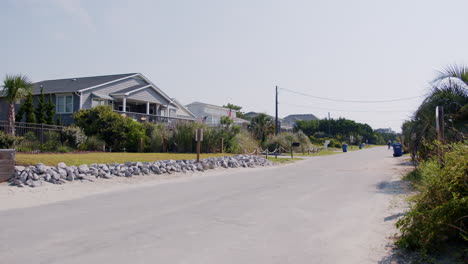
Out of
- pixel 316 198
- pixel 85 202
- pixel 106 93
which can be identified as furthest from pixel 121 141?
pixel 316 198

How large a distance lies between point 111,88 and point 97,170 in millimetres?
20739

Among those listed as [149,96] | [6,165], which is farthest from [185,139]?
[149,96]

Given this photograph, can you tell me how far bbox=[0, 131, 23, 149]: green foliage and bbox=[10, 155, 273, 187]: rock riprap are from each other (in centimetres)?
702

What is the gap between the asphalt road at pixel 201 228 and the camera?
4945mm

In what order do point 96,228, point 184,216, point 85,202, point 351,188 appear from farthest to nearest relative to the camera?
point 351,188, point 85,202, point 184,216, point 96,228

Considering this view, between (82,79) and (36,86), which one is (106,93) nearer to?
(82,79)

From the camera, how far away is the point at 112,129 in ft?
71.7

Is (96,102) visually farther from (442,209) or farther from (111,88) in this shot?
(442,209)

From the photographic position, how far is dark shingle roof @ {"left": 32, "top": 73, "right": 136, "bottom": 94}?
96.6ft

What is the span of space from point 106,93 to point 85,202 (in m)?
23.9

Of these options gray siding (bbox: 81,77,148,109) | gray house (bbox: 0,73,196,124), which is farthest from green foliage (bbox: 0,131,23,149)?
gray siding (bbox: 81,77,148,109)

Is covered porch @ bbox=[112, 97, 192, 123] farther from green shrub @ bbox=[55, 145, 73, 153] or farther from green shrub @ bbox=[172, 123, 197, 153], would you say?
green shrub @ bbox=[55, 145, 73, 153]

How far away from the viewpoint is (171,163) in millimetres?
15117

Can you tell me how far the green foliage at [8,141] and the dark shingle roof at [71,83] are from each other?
37.1ft
